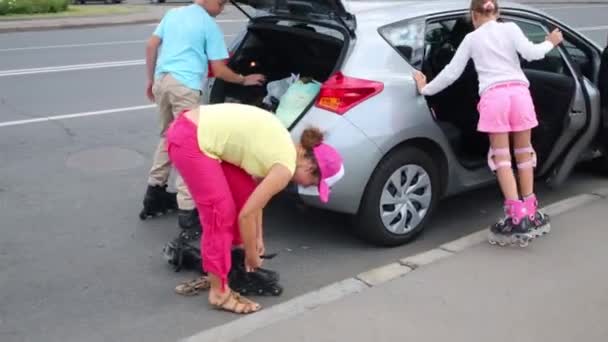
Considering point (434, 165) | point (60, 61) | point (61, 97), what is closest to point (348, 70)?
point (434, 165)

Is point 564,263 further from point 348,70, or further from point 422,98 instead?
point 348,70

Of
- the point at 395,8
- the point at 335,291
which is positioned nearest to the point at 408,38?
the point at 395,8

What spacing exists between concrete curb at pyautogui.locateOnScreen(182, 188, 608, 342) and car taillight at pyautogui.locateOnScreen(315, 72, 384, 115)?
3.25 ft

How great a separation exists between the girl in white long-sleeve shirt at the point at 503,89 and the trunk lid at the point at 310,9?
1.88 ft

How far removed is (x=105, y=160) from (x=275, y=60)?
1.99 meters

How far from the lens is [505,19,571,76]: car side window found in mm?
5395

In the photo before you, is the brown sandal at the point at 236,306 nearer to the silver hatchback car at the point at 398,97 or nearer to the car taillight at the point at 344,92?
the silver hatchback car at the point at 398,97

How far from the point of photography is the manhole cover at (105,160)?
6551 millimetres

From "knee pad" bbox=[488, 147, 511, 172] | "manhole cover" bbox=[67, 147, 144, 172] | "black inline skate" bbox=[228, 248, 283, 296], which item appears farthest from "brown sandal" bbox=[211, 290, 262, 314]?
"manhole cover" bbox=[67, 147, 144, 172]

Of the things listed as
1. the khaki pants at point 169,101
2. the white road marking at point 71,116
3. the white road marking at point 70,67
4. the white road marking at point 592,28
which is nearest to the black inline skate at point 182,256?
the khaki pants at point 169,101

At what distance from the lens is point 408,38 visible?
15.7 feet

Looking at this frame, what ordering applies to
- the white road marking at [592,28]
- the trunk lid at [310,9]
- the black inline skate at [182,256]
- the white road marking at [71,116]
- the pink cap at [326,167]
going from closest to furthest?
the pink cap at [326,167]
the black inline skate at [182,256]
the trunk lid at [310,9]
the white road marking at [71,116]
the white road marking at [592,28]

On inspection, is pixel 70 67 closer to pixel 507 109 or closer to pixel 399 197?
pixel 399 197

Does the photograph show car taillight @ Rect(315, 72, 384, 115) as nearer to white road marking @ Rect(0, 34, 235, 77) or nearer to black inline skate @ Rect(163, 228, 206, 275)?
black inline skate @ Rect(163, 228, 206, 275)
